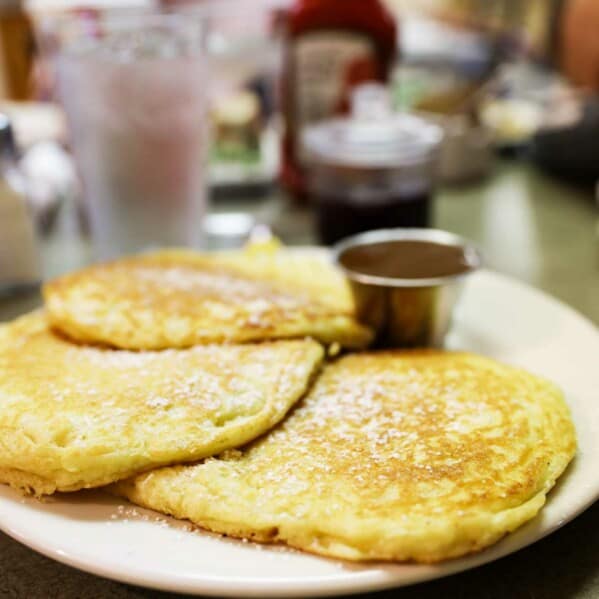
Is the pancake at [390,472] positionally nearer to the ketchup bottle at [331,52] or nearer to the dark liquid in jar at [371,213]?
the dark liquid in jar at [371,213]

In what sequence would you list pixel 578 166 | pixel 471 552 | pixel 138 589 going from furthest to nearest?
pixel 578 166
pixel 138 589
pixel 471 552

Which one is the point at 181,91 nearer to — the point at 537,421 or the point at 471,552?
the point at 537,421

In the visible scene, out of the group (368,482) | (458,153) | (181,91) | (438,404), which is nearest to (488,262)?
(458,153)

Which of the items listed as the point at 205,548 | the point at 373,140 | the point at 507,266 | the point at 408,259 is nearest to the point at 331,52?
the point at 373,140

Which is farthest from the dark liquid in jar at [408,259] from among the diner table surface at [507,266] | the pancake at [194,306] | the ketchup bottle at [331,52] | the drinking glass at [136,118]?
the ketchup bottle at [331,52]

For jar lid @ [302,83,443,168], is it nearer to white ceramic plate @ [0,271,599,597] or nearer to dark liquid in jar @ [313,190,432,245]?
dark liquid in jar @ [313,190,432,245]

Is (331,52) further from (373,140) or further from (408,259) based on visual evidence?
(408,259)
